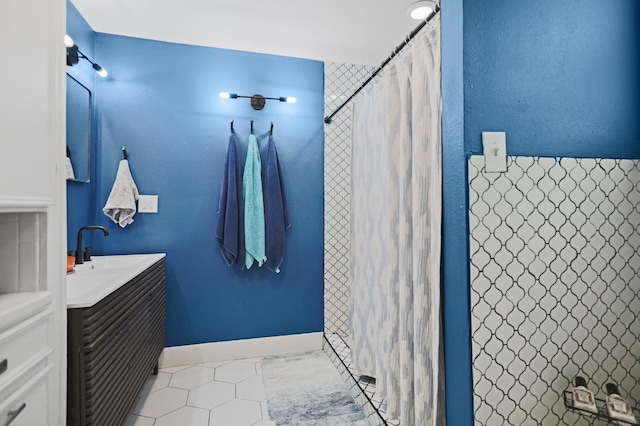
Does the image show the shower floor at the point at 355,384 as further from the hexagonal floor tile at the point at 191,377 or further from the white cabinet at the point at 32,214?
the white cabinet at the point at 32,214

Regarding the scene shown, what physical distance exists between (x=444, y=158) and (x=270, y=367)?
1.91 m

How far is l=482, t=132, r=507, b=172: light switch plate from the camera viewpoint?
3.30 ft

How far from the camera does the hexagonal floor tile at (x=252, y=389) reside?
6.19 feet

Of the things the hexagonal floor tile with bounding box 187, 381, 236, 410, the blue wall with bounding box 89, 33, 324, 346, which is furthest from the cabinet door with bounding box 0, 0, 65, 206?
the hexagonal floor tile with bounding box 187, 381, 236, 410

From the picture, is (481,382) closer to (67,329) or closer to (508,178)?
(508,178)

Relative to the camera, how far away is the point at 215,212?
237 centimetres

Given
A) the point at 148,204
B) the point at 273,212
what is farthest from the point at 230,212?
the point at 148,204

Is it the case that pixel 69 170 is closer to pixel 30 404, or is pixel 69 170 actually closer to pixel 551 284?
pixel 30 404

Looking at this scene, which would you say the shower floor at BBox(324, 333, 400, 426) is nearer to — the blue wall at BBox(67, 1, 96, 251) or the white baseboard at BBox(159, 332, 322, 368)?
the white baseboard at BBox(159, 332, 322, 368)

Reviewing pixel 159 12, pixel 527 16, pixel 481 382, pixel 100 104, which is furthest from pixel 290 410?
pixel 159 12

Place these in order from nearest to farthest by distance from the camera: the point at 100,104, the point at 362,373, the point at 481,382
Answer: the point at 481,382 → the point at 362,373 → the point at 100,104

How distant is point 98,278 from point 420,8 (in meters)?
2.30

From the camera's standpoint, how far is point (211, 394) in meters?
1.92

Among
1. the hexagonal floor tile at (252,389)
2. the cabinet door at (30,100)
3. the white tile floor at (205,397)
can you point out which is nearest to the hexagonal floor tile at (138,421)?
the white tile floor at (205,397)
